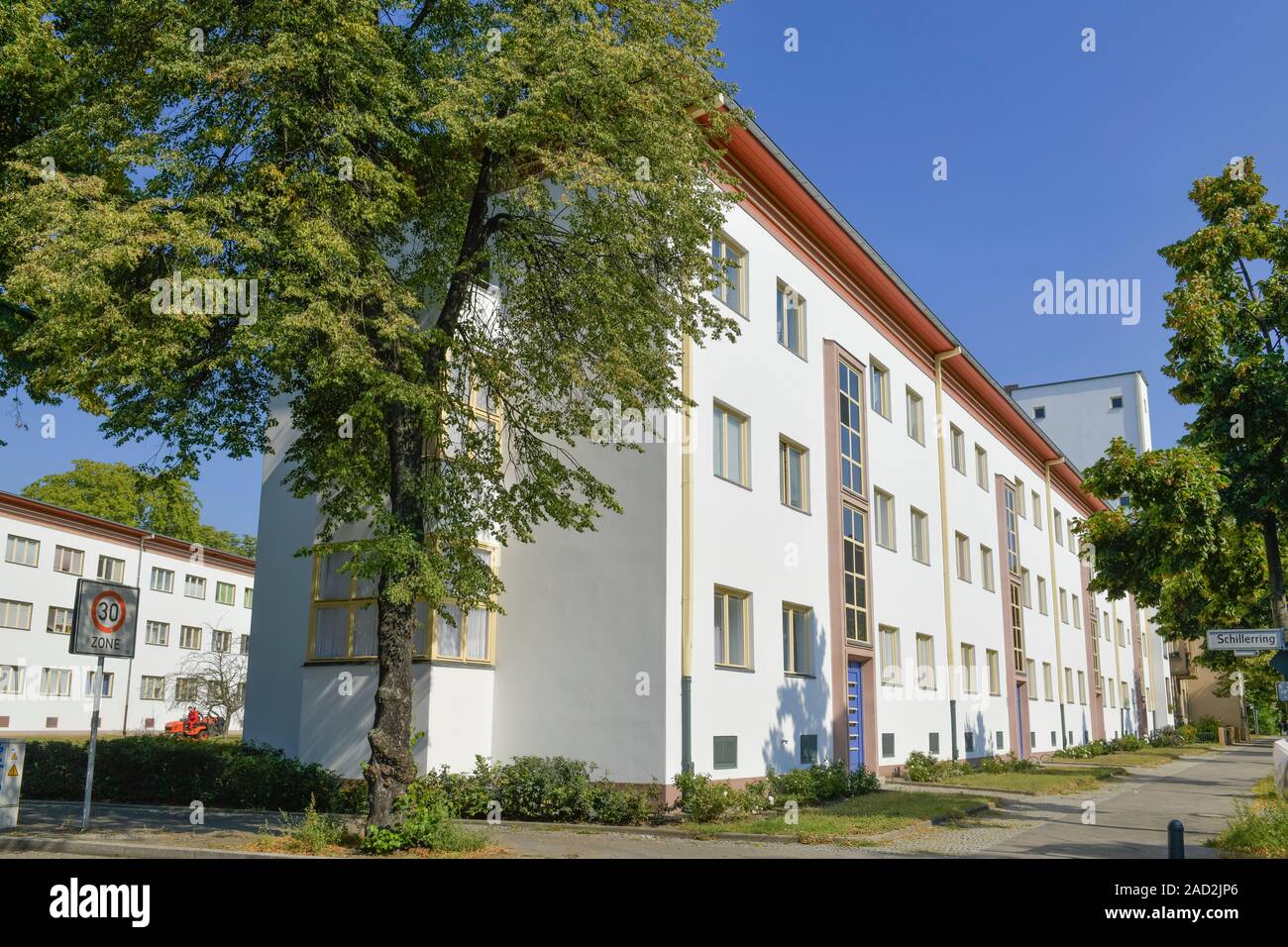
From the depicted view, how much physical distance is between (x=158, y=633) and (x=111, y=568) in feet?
16.0

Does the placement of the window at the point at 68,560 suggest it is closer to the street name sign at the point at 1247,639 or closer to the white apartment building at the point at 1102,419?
the street name sign at the point at 1247,639

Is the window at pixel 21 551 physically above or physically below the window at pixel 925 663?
above

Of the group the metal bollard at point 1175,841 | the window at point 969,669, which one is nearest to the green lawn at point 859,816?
the metal bollard at point 1175,841

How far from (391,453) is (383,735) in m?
3.32

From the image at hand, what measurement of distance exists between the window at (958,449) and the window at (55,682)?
39.4 m

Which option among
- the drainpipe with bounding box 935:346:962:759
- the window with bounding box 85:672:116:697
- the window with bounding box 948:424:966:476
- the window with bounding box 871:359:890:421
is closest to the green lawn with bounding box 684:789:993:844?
the drainpipe with bounding box 935:346:962:759

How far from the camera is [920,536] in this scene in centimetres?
2912

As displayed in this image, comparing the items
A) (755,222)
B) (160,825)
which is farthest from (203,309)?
(755,222)

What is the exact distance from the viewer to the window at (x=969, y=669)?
3117 cm

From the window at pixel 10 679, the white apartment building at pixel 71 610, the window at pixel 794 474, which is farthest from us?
the white apartment building at pixel 71 610

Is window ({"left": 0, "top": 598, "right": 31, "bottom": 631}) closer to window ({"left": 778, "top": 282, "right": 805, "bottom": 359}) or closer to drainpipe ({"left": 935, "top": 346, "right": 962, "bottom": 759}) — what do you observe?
window ({"left": 778, "top": 282, "right": 805, "bottom": 359})

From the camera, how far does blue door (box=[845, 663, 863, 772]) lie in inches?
904
